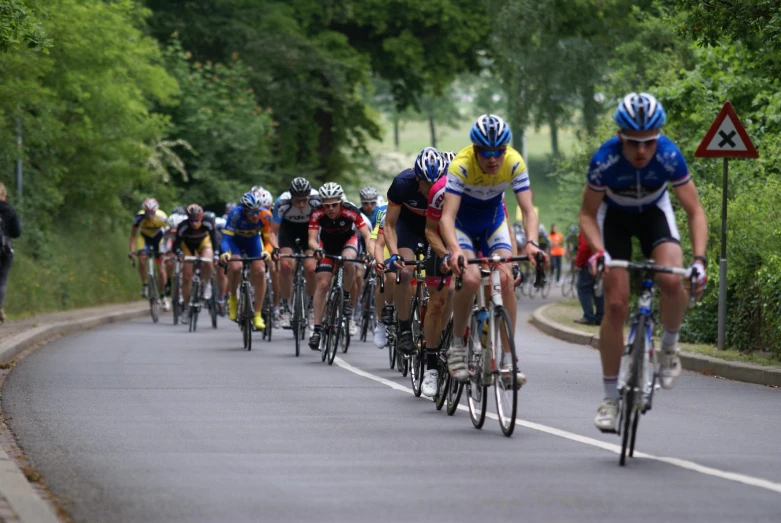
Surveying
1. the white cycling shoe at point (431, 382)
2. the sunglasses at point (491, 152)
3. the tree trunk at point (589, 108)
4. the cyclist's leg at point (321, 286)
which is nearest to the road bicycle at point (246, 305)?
the cyclist's leg at point (321, 286)

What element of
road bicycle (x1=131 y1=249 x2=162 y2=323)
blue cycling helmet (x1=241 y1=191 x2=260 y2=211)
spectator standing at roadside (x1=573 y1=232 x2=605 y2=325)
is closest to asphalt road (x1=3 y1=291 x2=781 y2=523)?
blue cycling helmet (x1=241 y1=191 x2=260 y2=211)

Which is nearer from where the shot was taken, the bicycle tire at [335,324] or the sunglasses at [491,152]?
the sunglasses at [491,152]

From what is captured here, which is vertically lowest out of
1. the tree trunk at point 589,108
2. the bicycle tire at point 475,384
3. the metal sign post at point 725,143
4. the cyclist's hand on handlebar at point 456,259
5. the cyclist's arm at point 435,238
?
the bicycle tire at point 475,384

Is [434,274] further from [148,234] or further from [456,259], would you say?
[148,234]

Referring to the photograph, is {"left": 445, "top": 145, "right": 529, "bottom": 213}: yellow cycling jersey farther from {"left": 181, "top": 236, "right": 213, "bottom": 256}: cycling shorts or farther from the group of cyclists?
{"left": 181, "top": 236, "right": 213, "bottom": 256}: cycling shorts

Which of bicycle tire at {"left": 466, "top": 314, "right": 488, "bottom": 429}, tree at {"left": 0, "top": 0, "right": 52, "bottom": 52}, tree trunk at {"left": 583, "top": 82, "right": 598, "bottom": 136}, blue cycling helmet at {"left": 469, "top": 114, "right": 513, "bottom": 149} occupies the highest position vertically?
tree trunk at {"left": 583, "top": 82, "right": 598, "bottom": 136}

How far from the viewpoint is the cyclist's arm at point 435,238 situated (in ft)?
37.8

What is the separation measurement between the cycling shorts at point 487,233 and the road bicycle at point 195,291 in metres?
13.5

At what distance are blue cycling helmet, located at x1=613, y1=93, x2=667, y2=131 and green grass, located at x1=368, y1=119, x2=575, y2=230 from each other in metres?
28.4

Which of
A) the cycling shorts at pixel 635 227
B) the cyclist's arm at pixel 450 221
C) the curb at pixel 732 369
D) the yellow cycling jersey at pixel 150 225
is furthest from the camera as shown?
the yellow cycling jersey at pixel 150 225

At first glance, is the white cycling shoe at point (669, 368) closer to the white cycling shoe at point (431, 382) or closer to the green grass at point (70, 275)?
the white cycling shoe at point (431, 382)

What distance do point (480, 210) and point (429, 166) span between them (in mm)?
1638

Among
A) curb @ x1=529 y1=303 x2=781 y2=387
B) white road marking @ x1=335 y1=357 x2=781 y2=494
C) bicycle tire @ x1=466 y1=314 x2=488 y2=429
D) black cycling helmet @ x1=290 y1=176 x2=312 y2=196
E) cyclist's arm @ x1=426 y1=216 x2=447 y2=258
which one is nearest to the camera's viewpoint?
white road marking @ x1=335 y1=357 x2=781 y2=494

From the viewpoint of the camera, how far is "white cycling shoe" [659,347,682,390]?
28.0 feet
